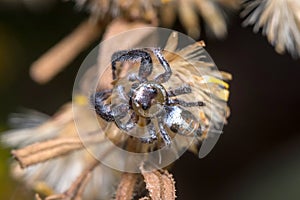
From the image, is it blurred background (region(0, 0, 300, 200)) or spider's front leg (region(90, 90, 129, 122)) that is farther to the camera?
blurred background (region(0, 0, 300, 200))

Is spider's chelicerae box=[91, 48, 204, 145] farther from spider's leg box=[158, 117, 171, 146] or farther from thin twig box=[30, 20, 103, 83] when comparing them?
thin twig box=[30, 20, 103, 83]

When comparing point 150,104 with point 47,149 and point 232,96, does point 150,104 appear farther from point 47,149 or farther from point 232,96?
point 232,96

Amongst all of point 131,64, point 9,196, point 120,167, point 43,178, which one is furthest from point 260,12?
point 9,196

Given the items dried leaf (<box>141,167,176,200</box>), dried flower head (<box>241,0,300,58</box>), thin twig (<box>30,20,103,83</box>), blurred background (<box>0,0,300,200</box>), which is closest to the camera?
dried leaf (<box>141,167,176,200</box>)

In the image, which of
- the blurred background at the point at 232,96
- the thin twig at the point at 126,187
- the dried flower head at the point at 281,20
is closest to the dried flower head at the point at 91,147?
the thin twig at the point at 126,187

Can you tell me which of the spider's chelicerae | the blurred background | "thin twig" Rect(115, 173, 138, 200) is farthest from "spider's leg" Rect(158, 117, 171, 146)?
the blurred background

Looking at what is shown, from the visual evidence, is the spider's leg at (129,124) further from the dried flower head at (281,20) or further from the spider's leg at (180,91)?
the dried flower head at (281,20)

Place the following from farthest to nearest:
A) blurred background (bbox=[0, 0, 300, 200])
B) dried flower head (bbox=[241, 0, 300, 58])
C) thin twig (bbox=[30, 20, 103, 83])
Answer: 1. blurred background (bbox=[0, 0, 300, 200])
2. thin twig (bbox=[30, 20, 103, 83])
3. dried flower head (bbox=[241, 0, 300, 58])
